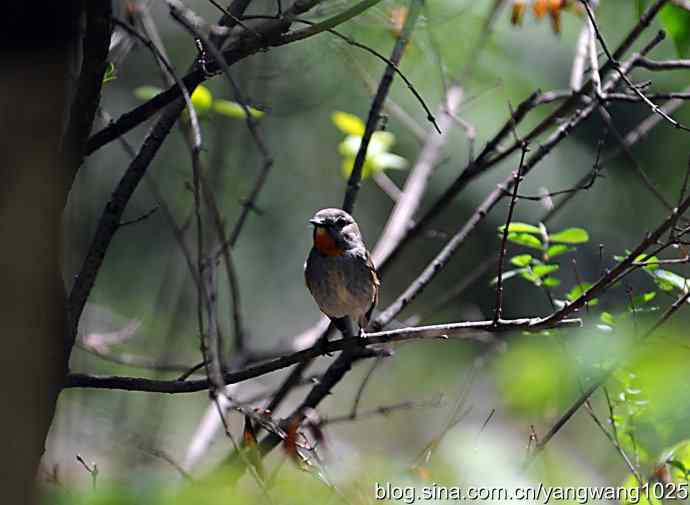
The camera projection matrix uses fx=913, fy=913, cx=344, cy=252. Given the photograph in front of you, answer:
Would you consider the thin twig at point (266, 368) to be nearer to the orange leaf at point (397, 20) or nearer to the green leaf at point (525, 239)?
the green leaf at point (525, 239)

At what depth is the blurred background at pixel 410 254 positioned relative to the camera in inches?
131

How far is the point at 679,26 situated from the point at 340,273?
1.74 m

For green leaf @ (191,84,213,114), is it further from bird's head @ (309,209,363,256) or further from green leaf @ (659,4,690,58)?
green leaf @ (659,4,690,58)

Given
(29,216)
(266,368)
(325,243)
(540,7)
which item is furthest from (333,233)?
(29,216)

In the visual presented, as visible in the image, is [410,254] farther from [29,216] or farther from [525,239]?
[29,216]

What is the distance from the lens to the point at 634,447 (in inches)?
115

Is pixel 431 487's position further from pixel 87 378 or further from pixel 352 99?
pixel 352 99

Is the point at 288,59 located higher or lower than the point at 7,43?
higher

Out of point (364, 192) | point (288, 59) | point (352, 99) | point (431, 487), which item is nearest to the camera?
point (431, 487)

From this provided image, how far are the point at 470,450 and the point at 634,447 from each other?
3.80 feet

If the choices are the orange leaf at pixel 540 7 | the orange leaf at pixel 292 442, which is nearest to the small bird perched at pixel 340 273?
the orange leaf at pixel 540 7

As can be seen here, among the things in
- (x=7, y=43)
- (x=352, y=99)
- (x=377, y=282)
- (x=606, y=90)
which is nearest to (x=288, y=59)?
(x=377, y=282)

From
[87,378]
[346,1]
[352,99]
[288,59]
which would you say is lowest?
[87,378]

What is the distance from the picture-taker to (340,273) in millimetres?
4094
